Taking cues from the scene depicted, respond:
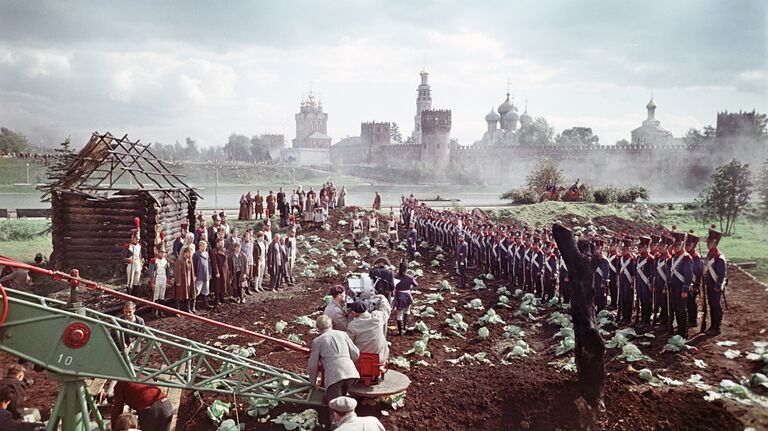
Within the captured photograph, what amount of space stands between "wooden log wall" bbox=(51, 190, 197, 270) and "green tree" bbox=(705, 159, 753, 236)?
17892mm

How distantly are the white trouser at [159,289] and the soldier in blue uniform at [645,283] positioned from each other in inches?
438

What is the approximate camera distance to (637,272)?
11492mm

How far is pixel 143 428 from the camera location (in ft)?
19.7

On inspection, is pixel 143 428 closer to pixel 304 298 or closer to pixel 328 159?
pixel 304 298

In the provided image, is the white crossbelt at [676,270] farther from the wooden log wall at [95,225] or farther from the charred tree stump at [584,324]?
the wooden log wall at [95,225]

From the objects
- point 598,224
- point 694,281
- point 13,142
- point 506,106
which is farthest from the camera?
point 506,106

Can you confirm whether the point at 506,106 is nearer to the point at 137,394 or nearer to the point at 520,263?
the point at 520,263

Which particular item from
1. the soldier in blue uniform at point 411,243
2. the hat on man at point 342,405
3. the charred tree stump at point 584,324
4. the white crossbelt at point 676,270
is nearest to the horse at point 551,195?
the soldier in blue uniform at point 411,243

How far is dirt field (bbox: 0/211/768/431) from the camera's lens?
290 inches

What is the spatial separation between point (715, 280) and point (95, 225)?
55.0 ft

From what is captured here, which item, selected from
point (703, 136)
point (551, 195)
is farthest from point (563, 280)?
point (703, 136)

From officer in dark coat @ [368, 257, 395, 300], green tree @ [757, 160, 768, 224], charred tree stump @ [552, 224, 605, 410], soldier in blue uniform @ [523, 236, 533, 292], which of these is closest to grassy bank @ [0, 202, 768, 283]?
green tree @ [757, 160, 768, 224]

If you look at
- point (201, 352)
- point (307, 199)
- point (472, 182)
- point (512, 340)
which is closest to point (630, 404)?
point (512, 340)

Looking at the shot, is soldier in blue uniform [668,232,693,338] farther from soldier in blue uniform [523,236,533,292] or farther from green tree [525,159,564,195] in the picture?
green tree [525,159,564,195]
